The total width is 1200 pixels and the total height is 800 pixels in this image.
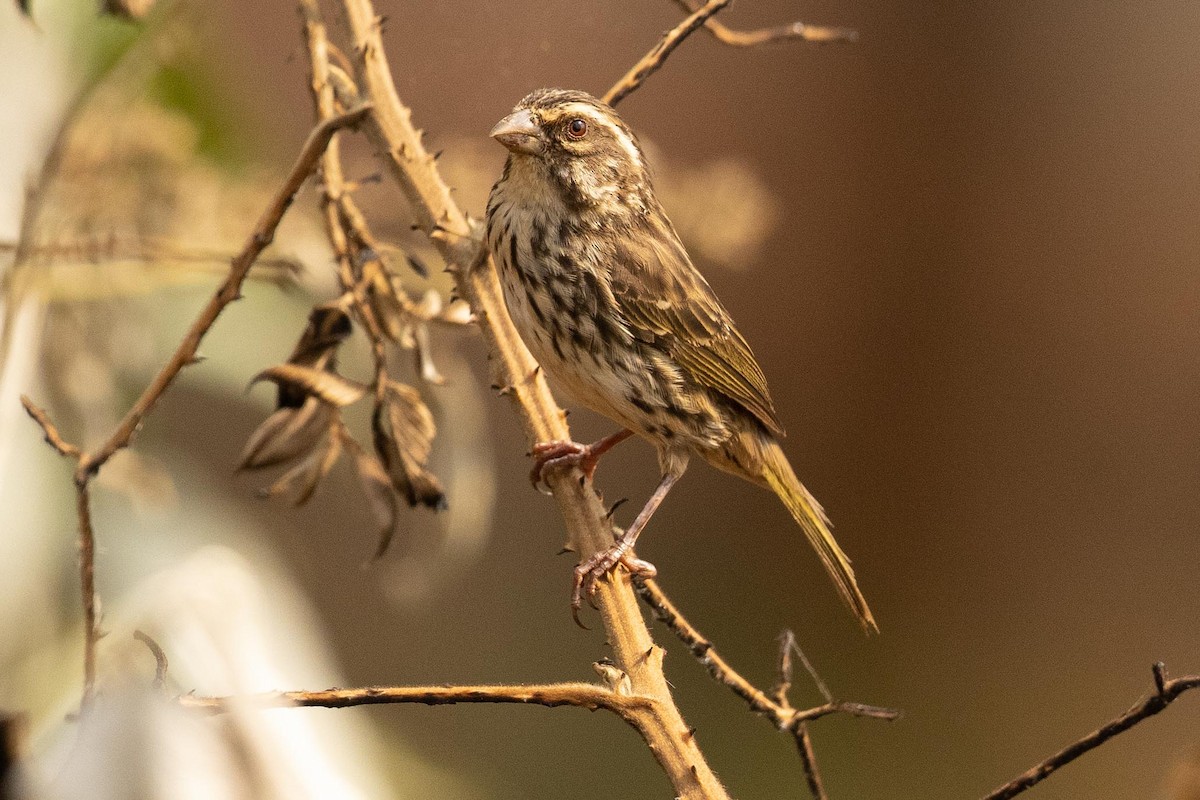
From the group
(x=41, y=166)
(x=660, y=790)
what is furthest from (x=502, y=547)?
(x=41, y=166)

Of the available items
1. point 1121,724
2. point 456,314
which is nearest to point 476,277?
point 456,314

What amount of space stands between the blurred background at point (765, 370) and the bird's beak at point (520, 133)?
0.17 m

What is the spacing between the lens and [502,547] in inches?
55.4

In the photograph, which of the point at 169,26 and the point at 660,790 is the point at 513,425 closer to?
the point at 660,790

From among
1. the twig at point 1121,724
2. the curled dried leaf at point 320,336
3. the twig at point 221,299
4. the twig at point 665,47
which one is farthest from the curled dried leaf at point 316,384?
the twig at point 1121,724

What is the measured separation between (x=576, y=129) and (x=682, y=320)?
21 cm

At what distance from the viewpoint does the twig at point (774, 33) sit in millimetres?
1107

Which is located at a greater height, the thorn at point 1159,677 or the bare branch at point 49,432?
the bare branch at point 49,432

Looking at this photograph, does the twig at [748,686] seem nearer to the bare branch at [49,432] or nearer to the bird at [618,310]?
the bird at [618,310]

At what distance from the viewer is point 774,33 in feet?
4.06

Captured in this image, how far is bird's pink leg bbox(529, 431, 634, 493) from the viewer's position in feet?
3.31

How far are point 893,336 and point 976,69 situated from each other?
324mm

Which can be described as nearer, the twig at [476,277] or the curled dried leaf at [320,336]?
the twig at [476,277]

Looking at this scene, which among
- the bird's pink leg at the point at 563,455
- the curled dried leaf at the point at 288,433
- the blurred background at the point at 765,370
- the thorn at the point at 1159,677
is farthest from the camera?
the blurred background at the point at 765,370
